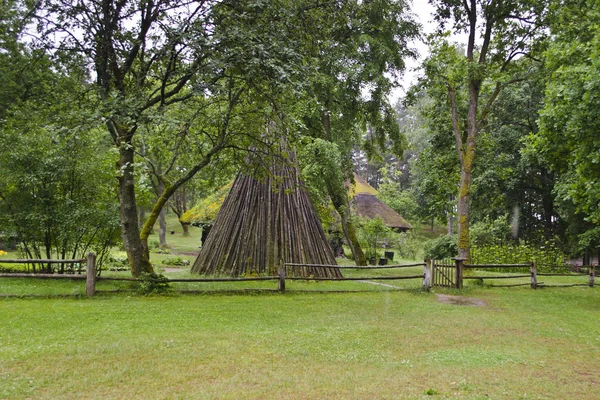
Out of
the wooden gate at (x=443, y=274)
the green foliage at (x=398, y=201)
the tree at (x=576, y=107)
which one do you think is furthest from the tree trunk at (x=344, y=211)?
the green foliage at (x=398, y=201)

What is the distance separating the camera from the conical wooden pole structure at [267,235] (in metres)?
14.7

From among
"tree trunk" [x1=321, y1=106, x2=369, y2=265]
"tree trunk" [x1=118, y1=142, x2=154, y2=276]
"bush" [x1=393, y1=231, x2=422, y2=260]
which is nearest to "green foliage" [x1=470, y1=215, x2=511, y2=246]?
"bush" [x1=393, y1=231, x2=422, y2=260]

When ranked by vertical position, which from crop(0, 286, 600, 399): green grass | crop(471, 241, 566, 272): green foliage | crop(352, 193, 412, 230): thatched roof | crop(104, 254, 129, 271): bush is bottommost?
crop(0, 286, 600, 399): green grass

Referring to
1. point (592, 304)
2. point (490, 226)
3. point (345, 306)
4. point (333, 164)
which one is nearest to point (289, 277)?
point (345, 306)

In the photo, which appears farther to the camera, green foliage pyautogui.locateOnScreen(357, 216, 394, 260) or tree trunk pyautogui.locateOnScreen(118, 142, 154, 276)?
green foliage pyautogui.locateOnScreen(357, 216, 394, 260)

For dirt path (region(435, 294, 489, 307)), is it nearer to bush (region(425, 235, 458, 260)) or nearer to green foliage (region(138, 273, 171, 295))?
green foliage (region(138, 273, 171, 295))

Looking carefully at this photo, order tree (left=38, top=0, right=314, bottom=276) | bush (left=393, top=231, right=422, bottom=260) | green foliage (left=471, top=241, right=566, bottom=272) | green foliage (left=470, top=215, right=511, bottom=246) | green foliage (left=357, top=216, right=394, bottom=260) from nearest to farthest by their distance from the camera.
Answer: tree (left=38, top=0, right=314, bottom=276) < green foliage (left=471, top=241, right=566, bottom=272) < green foliage (left=357, top=216, right=394, bottom=260) < green foliage (left=470, top=215, right=511, bottom=246) < bush (left=393, top=231, right=422, bottom=260)

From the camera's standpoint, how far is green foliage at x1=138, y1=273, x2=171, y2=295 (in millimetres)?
11484

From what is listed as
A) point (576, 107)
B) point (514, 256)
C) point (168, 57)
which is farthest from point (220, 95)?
point (514, 256)

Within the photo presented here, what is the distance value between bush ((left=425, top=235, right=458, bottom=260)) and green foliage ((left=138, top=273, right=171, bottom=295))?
1792 cm

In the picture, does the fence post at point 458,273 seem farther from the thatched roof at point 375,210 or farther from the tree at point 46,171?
the thatched roof at point 375,210

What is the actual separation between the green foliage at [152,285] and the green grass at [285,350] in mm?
542

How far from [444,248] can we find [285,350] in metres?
22.0

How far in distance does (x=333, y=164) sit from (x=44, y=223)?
370 inches
